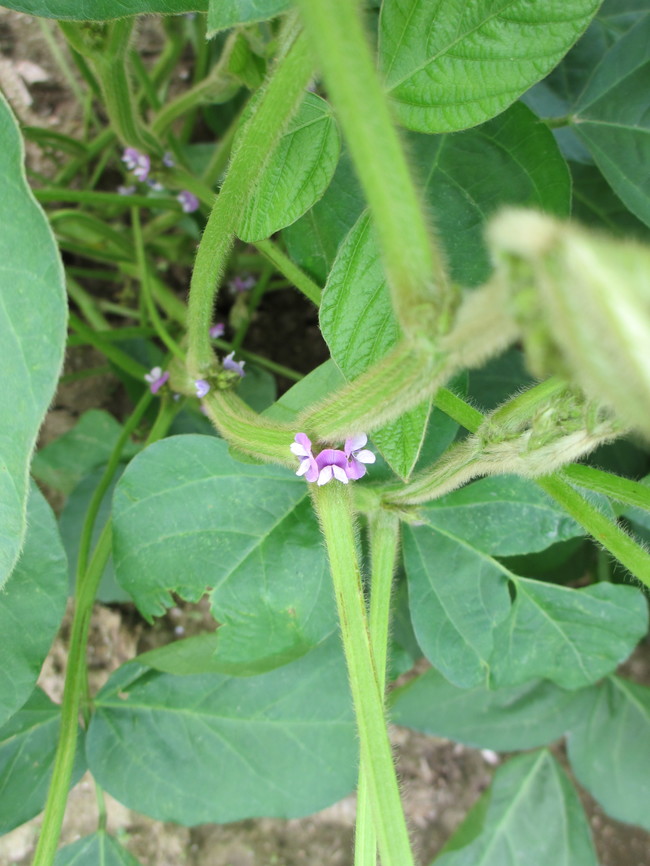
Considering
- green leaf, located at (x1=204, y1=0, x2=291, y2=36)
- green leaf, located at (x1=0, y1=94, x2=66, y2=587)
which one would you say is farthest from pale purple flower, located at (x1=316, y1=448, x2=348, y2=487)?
green leaf, located at (x1=204, y1=0, x2=291, y2=36)

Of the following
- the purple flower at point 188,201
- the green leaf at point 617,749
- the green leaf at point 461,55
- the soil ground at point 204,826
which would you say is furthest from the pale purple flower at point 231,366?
the green leaf at point 617,749

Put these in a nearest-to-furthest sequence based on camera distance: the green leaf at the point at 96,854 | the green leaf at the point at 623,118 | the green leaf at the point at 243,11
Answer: the green leaf at the point at 243,11
the green leaf at the point at 623,118
the green leaf at the point at 96,854

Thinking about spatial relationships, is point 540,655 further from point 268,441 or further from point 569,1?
point 569,1

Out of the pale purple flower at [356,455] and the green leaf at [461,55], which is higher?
the green leaf at [461,55]

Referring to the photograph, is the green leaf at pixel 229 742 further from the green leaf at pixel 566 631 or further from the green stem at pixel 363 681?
the green stem at pixel 363 681

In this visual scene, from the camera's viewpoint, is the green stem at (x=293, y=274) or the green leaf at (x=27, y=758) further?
the green leaf at (x=27, y=758)

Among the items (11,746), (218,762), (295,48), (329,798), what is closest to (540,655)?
(329,798)

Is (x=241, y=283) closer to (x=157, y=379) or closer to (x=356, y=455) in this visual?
(x=157, y=379)

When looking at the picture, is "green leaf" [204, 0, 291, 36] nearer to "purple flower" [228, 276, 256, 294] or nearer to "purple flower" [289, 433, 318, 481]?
"purple flower" [289, 433, 318, 481]
